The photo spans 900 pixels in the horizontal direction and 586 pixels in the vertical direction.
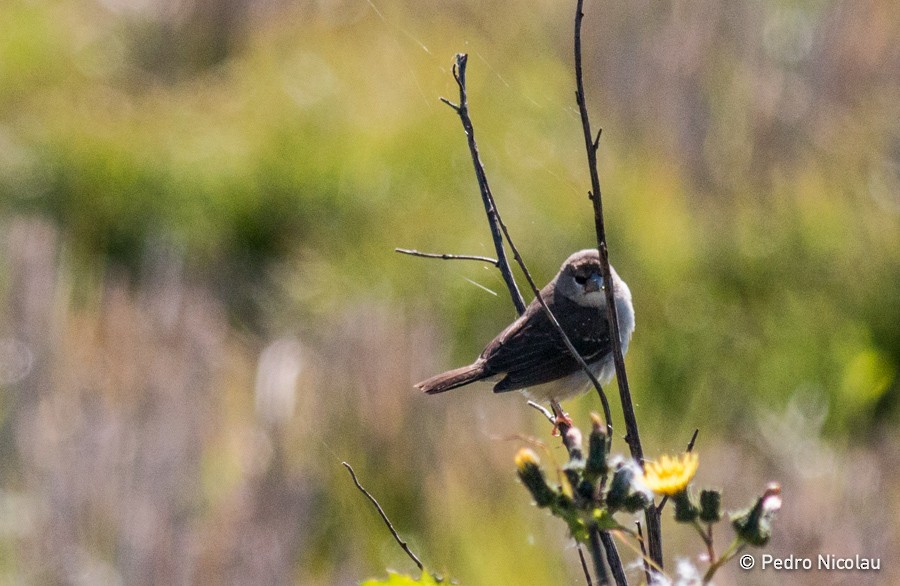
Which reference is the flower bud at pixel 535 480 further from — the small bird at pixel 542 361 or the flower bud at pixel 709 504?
the small bird at pixel 542 361

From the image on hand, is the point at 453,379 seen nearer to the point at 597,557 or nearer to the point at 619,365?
Answer: the point at 619,365

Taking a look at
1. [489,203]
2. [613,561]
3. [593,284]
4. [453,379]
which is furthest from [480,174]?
[593,284]

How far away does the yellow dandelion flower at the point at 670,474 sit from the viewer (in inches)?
36.7

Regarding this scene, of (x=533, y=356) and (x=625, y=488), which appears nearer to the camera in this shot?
(x=625, y=488)

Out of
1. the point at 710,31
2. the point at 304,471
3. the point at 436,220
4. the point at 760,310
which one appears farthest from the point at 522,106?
the point at 304,471

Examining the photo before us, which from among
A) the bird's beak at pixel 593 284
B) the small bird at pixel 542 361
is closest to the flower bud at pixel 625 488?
the small bird at pixel 542 361

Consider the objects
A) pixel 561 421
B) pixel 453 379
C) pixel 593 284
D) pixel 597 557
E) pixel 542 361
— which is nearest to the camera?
pixel 597 557

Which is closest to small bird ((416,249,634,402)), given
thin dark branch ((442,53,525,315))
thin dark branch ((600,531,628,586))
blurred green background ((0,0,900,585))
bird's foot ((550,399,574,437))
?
blurred green background ((0,0,900,585))

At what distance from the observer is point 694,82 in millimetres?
5176

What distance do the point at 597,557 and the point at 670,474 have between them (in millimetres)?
107

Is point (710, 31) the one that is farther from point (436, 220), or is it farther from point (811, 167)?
point (436, 220)

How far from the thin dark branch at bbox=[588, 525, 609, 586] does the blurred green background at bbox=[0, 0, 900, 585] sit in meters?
1.21

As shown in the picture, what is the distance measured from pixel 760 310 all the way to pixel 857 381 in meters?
0.45

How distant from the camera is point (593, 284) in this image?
2498 millimetres
